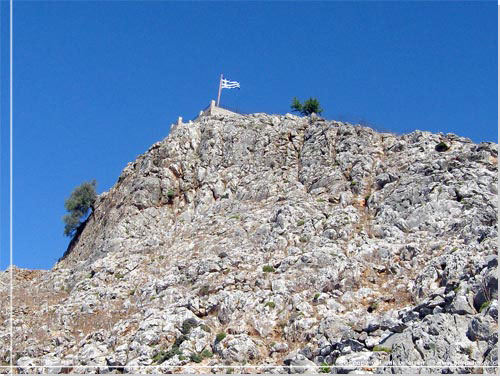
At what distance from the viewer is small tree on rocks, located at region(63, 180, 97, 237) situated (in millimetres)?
61250

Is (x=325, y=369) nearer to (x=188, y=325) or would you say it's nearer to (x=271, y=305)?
(x=271, y=305)

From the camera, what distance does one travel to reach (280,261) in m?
40.1

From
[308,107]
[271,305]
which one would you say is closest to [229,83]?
[308,107]

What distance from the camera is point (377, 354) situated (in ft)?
99.9

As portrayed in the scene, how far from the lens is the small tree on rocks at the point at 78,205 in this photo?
201 ft

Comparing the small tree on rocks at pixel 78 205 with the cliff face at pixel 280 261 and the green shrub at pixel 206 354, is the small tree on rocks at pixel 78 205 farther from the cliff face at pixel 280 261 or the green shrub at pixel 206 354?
the green shrub at pixel 206 354

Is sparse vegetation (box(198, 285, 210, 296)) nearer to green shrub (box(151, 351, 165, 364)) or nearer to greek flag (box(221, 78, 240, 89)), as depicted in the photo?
green shrub (box(151, 351, 165, 364))

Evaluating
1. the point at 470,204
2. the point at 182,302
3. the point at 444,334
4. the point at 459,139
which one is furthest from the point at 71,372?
the point at 459,139

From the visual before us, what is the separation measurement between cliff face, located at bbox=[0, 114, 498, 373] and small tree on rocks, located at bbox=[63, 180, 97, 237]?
6483mm

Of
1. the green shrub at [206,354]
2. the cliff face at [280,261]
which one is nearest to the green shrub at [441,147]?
the cliff face at [280,261]

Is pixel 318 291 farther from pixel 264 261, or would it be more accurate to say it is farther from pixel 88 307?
pixel 88 307

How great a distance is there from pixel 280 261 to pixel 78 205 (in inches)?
1039

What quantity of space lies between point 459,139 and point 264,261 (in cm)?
1396

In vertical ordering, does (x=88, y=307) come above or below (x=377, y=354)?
above
